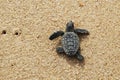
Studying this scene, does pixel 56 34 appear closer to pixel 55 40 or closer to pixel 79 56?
pixel 55 40

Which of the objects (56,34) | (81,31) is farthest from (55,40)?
(81,31)

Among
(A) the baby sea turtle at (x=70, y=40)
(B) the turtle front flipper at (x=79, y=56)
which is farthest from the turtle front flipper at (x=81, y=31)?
(B) the turtle front flipper at (x=79, y=56)

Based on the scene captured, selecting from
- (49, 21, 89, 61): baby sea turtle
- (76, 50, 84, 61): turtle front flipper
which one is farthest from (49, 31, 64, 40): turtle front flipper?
(76, 50, 84, 61): turtle front flipper

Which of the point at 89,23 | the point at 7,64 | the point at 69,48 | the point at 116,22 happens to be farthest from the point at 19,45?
the point at 116,22

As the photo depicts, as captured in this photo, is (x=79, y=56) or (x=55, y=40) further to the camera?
(x=55, y=40)

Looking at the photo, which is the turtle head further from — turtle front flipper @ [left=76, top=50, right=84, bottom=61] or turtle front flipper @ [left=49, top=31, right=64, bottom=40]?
turtle front flipper @ [left=76, top=50, right=84, bottom=61]

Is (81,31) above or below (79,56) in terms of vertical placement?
above
